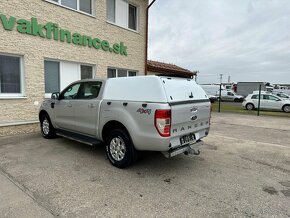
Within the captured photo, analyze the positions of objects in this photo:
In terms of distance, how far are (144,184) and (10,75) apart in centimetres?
627

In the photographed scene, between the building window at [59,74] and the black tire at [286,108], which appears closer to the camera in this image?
the building window at [59,74]

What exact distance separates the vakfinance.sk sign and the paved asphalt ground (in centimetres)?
394

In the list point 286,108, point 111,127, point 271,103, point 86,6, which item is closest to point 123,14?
point 86,6

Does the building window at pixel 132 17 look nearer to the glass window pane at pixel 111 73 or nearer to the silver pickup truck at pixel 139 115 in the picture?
the glass window pane at pixel 111 73

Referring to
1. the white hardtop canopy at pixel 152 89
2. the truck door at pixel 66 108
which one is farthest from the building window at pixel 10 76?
the white hardtop canopy at pixel 152 89

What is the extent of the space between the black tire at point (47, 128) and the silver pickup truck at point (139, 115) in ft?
4.38

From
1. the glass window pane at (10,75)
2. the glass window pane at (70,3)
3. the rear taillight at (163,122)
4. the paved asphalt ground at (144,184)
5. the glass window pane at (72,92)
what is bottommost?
the paved asphalt ground at (144,184)

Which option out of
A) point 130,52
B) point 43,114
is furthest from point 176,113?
point 130,52

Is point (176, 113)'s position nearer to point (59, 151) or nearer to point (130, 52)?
point (59, 151)

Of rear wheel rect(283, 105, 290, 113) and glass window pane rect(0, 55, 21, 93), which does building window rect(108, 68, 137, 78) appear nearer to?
glass window pane rect(0, 55, 21, 93)

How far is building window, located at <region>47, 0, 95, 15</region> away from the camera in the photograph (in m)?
8.64

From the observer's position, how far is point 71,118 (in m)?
5.65

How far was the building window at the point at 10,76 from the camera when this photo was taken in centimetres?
705

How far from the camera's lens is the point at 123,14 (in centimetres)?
1112
